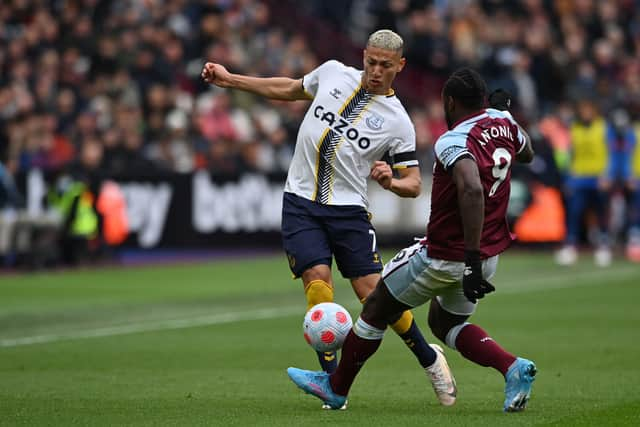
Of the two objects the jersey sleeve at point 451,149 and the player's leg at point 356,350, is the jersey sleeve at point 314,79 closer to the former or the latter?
the jersey sleeve at point 451,149

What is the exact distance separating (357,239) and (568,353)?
10.6ft

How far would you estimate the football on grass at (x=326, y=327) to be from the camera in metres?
8.45

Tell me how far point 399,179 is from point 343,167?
0.50 m

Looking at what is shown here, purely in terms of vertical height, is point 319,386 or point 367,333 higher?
point 367,333

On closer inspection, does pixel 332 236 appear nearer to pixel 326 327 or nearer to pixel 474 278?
pixel 326 327

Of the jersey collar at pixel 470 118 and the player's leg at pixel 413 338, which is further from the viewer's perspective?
the player's leg at pixel 413 338

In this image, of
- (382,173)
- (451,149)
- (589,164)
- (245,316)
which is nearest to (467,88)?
(451,149)

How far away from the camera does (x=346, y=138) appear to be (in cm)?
901

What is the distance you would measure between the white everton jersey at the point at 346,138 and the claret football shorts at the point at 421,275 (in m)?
0.95

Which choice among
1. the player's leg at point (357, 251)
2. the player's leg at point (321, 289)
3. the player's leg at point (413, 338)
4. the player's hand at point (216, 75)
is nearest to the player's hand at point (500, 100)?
the player's leg at point (357, 251)

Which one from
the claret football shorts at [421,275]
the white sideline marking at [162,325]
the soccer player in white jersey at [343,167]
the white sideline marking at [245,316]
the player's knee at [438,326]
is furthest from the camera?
the white sideline marking at [245,316]

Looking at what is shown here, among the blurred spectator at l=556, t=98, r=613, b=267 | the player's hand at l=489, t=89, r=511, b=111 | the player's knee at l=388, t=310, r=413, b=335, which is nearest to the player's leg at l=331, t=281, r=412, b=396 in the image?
the player's knee at l=388, t=310, r=413, b=335

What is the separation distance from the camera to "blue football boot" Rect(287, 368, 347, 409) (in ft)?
27.7

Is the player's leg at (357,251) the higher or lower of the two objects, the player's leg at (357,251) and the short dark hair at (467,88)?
the lower
